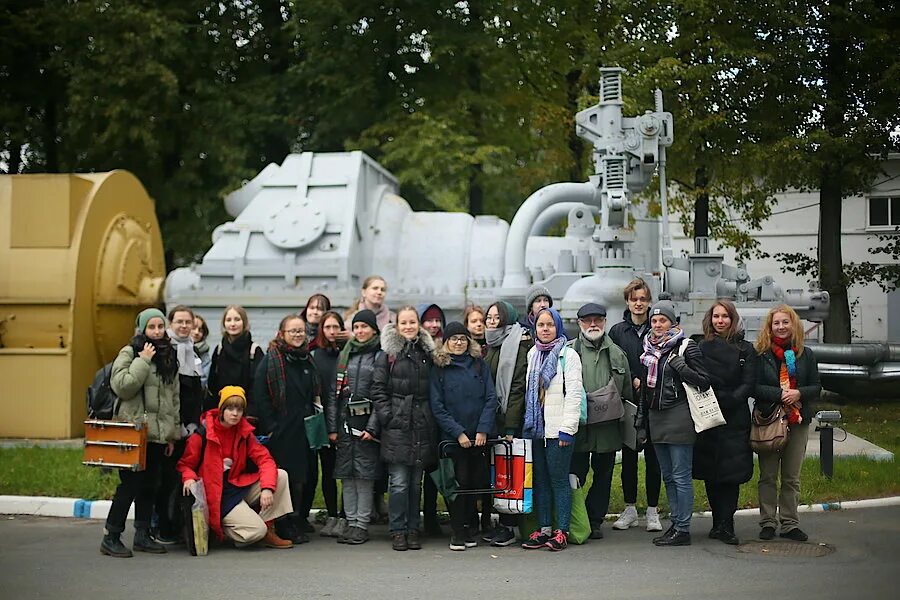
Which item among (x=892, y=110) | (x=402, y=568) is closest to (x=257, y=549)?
(x=402, y=568)

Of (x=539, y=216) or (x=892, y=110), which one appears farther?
(x=892, y=110)

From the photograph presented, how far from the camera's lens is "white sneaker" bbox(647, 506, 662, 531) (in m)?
Result: 7.45

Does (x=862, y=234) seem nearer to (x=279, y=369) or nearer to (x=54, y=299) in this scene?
(x=54, y=299)

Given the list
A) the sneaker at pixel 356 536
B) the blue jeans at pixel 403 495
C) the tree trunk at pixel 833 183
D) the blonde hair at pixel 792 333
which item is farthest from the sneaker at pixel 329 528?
the tree trunk at pixel 833 183

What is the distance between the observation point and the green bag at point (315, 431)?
732 cm

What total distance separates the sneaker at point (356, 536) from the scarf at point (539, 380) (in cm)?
126

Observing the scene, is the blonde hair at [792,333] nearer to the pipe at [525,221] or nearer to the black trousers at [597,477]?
the black trousers at [597,477]

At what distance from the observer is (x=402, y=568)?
641 cm

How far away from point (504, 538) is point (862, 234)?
11.6 meters

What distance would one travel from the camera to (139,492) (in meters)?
6.90

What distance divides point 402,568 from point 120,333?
7284 mm

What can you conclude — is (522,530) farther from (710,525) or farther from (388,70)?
(388,70)

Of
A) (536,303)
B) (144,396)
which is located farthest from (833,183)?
(144,396)

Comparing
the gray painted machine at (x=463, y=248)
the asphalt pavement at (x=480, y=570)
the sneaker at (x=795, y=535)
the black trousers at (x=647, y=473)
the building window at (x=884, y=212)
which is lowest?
the asphalt pavement at (x=480, y=570)
